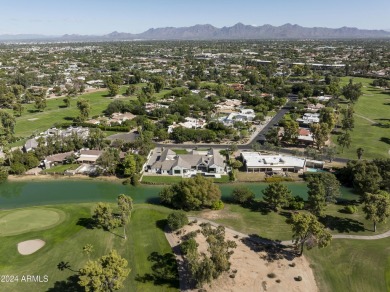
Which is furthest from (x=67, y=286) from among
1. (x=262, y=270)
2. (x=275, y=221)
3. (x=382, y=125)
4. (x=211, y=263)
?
(x=382, y=125)

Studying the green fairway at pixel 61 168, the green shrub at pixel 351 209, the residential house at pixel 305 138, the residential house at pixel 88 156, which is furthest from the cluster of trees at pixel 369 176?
the green fairway at pixel 61 168

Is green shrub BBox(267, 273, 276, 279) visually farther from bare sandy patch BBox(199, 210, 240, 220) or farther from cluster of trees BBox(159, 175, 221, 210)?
cluster of trees BBox(159, 175, 221, 210)

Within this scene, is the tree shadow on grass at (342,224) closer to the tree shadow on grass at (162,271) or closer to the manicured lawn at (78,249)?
the tree shadow on grass at (162,271)

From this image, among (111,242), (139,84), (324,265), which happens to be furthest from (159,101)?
(324,265)

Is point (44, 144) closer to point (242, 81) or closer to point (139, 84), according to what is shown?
point (139, 84)

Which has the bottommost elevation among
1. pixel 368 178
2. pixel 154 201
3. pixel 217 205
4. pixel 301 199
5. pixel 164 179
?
pixel 154 201

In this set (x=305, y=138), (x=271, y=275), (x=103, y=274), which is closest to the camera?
(x=103, y=274)

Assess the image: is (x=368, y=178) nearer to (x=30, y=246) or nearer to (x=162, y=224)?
(x=162, y=224)
